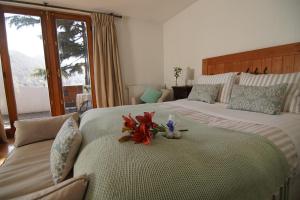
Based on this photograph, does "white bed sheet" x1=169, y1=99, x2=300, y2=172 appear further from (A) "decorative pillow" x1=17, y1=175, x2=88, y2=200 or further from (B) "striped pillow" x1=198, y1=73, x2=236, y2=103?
(A) "decorative pillow" x1=17, y1=175, x2=88, y2=200

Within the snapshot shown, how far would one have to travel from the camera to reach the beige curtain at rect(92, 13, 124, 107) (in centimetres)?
349

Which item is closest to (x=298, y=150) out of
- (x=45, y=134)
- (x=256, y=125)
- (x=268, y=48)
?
(x=256, y=125)

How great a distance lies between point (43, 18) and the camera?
3168mm

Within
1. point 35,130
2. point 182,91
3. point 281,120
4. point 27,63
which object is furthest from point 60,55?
point 281,120

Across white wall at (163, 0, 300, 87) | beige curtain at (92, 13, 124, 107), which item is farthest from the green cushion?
white wall at (163, 0, 300, 87)

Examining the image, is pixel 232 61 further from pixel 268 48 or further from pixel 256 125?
pixel 256 125

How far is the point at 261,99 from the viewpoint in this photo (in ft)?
5.26

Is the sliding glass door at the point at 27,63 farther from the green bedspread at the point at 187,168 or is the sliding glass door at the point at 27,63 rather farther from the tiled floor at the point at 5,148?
the green bedspread at the point at 187,168

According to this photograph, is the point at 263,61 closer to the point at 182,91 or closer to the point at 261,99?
the point at 261,99

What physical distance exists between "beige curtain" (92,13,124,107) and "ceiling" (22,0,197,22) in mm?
266

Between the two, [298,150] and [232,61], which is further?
[232,61]

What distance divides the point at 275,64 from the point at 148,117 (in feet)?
6.48

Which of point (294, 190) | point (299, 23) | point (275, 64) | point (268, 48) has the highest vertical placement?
point (299, 23)

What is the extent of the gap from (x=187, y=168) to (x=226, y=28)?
261cm
